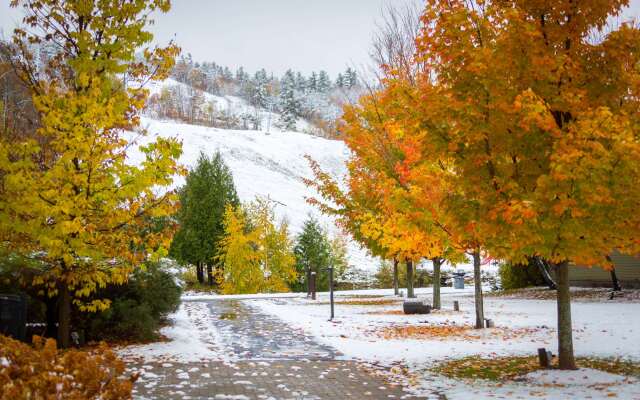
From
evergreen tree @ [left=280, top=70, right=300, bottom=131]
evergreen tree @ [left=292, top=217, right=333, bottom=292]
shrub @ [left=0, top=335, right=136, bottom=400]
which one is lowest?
shrub @ [left=0, top=335, right=136, bottom=400]

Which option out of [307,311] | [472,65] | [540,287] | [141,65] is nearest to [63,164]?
[141,65]

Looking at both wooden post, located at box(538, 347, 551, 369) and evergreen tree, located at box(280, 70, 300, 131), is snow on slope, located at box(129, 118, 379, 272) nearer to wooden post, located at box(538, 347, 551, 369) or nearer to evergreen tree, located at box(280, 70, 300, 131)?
evergreen tree, located at box(280, 70, 300, 131)

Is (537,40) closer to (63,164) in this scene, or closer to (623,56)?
(623,56)

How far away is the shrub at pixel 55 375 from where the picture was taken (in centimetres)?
385

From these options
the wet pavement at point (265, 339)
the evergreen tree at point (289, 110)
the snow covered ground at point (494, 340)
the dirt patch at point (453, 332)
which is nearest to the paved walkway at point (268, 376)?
the wet pavement at point (265, 339)

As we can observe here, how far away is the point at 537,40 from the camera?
327 inches

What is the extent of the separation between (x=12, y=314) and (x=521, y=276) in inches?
1045

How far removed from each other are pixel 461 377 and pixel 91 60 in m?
7.77

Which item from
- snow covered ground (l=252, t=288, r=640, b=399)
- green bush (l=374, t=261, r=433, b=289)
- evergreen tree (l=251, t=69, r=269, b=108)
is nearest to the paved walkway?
snow covered ground (l=252, t=288, r=640, b=399)

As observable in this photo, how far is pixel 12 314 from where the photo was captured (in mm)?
8555

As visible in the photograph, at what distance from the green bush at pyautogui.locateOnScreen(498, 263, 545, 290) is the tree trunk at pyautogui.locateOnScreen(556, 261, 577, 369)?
21806 mm

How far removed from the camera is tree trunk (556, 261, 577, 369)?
857cm

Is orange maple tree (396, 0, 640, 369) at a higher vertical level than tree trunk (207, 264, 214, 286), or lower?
higher

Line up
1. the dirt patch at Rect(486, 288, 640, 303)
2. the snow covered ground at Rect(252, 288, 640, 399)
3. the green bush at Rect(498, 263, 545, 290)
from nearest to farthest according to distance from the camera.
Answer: the snow covered ground at Rect(252, 288, 640, 399)
the dirt patch at Rect(486, 288, 640, 303)
the green bush at Rect(498, 263, 545, 290)
